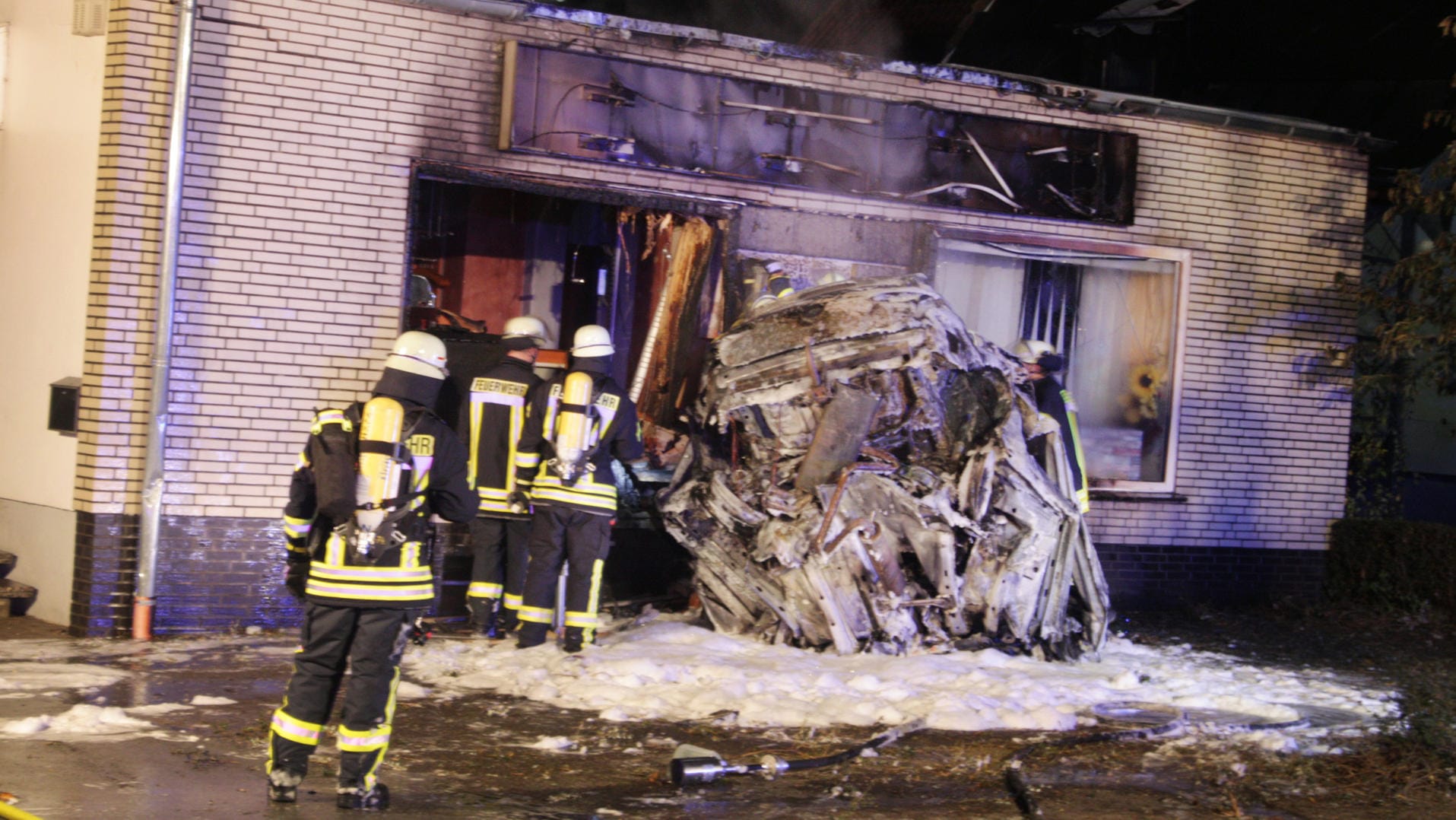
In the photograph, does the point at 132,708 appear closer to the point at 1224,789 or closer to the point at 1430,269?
the point at 1224,789

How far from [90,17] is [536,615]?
16.0 ft

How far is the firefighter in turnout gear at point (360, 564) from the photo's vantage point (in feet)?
17.3

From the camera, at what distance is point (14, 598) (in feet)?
29.7

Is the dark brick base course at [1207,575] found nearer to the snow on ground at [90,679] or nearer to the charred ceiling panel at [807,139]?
the charred ceiling panel at [807,139]

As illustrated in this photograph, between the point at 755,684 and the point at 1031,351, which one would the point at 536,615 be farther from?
the point at 1031,351

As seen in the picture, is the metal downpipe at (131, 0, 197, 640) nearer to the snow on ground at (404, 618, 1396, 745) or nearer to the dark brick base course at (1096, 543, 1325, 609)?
the snow on ground at (404, 618, 1396, 745)

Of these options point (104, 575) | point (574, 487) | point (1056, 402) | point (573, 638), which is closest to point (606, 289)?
point (574, 487)

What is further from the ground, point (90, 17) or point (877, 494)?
point (90, 17)

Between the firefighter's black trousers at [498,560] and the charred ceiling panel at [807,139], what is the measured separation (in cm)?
273

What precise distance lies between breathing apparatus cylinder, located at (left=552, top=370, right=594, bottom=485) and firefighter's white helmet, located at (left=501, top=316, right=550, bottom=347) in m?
0.83

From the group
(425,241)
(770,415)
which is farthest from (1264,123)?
(425,241)

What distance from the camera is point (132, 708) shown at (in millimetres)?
6668

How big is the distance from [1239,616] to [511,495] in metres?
6.59

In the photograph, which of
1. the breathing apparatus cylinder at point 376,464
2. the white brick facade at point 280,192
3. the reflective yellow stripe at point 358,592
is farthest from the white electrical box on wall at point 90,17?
the reflective yellow stripe at point 358,592
